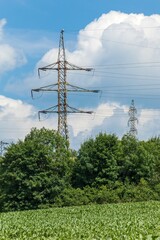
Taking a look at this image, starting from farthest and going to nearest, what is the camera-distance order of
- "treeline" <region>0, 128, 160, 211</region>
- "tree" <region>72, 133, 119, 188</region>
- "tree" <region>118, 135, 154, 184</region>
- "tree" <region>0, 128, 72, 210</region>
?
"tree" <region>118, 135, 154, 184</region>
"tree" <region>72, 133, 119, 188</region>
"tree" <region>0, 128, 72, 210</region>
"treeline" <region>0, 128, 160, 211</region>

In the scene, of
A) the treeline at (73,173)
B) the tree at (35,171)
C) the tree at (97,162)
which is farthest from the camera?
the tree at (97,162)

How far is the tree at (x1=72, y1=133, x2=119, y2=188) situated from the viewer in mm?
64500

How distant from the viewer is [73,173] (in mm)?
67250

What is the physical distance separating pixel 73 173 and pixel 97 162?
12.5 feet

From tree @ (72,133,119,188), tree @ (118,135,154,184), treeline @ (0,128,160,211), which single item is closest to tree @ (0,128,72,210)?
treeline @ (0,128,160,211)

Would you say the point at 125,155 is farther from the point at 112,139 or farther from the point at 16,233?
the point at 16,233

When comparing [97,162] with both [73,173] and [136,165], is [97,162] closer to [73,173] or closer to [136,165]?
[73,173]

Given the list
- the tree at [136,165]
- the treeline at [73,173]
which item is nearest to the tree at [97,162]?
the treeline at [73,173]

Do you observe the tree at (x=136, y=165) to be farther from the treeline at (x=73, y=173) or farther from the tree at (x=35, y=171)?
the tree at (x=35, y=171)

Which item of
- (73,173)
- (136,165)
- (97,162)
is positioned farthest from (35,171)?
(136,165)

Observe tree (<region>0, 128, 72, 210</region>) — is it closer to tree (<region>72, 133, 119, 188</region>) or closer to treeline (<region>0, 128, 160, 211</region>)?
treeline (<region>0, 128, 160, 211</region>)

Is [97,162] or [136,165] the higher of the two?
[97,162]

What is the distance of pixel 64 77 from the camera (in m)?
61.1

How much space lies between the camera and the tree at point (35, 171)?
63469 millimetres
